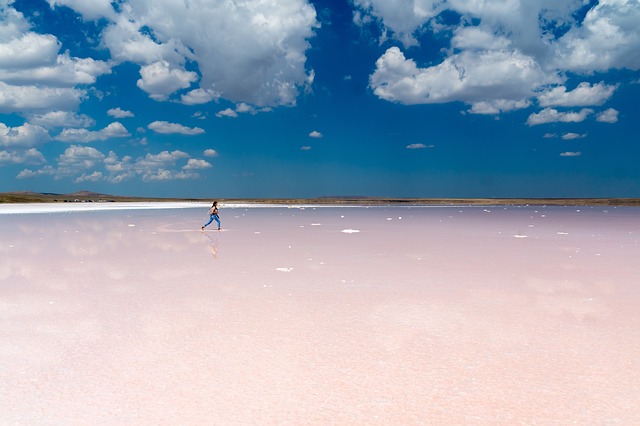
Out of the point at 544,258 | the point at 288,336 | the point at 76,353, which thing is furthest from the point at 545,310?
the point at 544,258

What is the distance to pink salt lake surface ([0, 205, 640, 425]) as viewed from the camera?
181 inches

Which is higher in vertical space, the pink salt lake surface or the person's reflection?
the pink salt lake surface

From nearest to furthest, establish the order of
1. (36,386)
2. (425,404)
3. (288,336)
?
(425,404)
(36,386)
(288,336)

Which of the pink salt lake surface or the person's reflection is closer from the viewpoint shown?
the pink salt lake surface

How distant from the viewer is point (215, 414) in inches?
176

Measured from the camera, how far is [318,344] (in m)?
6.46

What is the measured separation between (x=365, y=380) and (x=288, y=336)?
1.77 m

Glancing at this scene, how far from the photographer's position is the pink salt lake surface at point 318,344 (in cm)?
461

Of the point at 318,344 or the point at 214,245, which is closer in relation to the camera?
the point at 318,344

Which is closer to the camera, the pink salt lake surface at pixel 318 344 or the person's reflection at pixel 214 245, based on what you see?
the pink salt lake surface at pixel 318 344

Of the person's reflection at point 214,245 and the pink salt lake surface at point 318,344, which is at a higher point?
the pink salt lake surface at point 318,344

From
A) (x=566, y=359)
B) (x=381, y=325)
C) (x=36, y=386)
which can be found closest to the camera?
(x=36, y=386)

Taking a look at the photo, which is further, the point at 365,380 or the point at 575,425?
the point at 365,380

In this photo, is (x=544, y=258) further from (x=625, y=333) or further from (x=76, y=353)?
(x=76, y=353)
